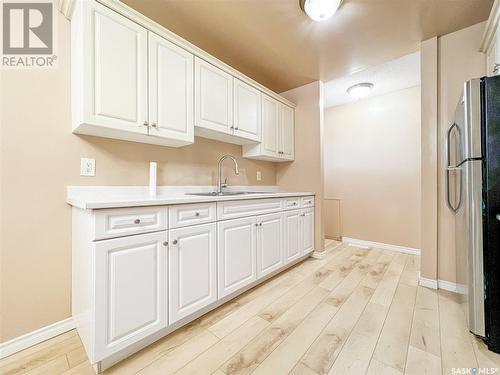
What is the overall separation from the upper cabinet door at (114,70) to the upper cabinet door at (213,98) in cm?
44

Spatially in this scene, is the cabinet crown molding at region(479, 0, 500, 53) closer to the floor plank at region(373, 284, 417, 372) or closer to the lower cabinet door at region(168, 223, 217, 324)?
the floor plank at region(373, 284, 417, 372)

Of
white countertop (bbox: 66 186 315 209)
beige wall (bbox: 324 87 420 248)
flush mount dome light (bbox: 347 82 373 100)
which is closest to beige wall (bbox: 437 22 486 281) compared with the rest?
flush mount dome light (bbox: 347 82 373 100)

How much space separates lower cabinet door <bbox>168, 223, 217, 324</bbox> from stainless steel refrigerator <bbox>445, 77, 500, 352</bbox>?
164 cm

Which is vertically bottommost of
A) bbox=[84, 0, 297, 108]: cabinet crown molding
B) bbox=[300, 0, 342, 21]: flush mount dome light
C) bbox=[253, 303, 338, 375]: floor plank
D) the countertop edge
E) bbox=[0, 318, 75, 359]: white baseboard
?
bbox=[253, 303, 338, 375]: floor plank

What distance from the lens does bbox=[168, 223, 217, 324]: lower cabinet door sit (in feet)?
4.37

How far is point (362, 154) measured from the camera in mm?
3506

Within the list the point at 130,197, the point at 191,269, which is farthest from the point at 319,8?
the point at 191,269

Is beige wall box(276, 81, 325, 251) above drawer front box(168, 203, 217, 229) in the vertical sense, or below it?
above

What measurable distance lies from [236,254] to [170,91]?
1391mm

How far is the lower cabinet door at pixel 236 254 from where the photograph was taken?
164 cm

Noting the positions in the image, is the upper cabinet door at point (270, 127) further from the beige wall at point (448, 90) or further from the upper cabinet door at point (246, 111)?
the beige wall at point (448, 90)

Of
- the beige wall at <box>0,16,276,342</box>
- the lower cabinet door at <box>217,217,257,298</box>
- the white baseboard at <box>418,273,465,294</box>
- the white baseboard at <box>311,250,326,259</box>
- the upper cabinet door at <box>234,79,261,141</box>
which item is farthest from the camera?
the white baseboard at <box>311,250,326,259</box>

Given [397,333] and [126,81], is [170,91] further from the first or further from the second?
[397,333]

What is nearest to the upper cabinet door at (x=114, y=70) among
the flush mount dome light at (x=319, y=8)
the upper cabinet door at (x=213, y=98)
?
the upper cabinet door at (x=213, y=98)
